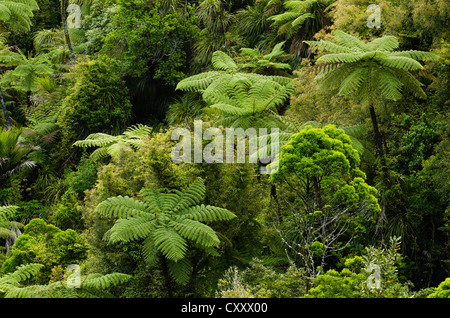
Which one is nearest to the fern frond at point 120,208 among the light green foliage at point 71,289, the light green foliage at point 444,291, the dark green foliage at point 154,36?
the light green foliage at point 71,289

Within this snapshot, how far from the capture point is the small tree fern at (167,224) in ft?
17.1

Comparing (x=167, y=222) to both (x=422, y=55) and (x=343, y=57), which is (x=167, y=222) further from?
(x=422, y=55)

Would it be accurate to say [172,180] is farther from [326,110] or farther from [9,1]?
[9,1]

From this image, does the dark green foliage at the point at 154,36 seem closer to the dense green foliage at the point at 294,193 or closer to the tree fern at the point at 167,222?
the dense green foliage at the point at 294,193

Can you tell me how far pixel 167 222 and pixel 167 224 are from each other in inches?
2.1

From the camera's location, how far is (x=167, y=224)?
5.63 metres

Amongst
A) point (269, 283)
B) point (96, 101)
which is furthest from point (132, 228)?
point (96, 101)

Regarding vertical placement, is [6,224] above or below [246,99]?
below

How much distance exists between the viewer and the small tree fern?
17.1ft

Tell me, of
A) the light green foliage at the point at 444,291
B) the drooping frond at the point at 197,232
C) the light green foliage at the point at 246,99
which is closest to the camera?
the light green foliage at the point at 444,291

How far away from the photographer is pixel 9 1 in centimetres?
1338

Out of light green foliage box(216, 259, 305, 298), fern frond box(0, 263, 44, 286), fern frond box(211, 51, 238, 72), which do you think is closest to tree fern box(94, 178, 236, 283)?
light green foliage box(216, 259, 305, 298)
